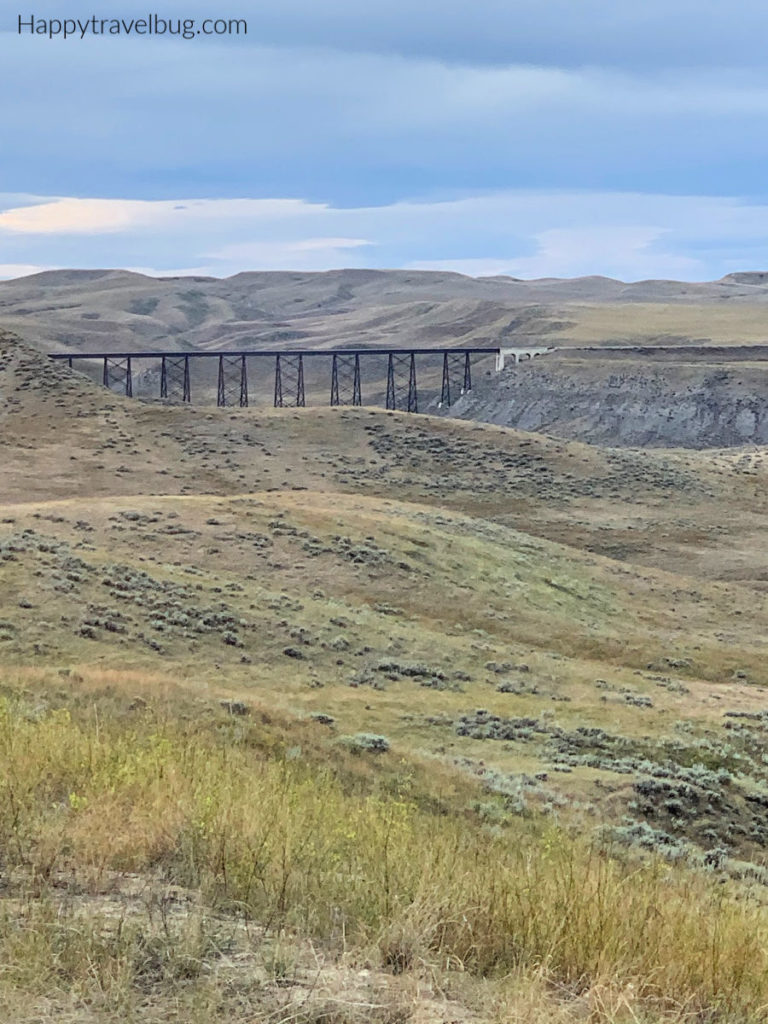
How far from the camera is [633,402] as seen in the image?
342 feet

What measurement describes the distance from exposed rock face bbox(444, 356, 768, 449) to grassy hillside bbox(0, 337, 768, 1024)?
142 feet

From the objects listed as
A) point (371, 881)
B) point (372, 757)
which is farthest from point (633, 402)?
point (371, 881)

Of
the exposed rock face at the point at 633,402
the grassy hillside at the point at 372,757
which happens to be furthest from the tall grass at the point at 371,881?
the exposed rock face at the point at 633,402

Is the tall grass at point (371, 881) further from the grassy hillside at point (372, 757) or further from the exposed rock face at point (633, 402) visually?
the exposed rock face at point (633, 402)

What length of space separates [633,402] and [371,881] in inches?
4057

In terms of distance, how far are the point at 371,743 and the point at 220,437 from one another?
50745mm

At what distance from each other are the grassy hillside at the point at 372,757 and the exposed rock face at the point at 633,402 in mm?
43288

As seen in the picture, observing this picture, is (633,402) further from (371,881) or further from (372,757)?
(371,881)

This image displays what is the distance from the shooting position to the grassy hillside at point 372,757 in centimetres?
419

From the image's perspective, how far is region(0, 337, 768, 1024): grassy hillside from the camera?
419 centimetres

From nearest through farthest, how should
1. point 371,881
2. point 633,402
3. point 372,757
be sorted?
1. point 371,881
2. point 372,757
3. point 633,402

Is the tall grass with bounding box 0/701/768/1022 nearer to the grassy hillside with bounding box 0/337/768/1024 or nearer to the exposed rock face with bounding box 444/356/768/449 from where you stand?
the grassy hillside with bounding box 0/337/768/1024

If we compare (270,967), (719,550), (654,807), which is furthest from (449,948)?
(719,550)

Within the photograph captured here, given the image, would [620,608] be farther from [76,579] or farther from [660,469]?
[660,469]
